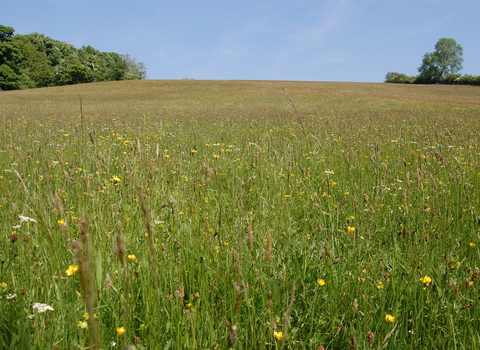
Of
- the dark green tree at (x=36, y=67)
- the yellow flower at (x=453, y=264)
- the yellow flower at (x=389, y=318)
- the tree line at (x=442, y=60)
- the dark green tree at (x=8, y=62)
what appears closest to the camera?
the yellow flower at (x=389, y=318)

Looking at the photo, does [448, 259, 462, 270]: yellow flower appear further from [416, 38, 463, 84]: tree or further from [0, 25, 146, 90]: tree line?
[416, 38, 463, 84]: tree

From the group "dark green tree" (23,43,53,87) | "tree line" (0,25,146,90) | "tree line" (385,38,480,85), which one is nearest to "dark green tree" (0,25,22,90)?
"tree line" (0,25,146,90)

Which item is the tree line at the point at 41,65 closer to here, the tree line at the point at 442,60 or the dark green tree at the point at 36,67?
the dark green tree at the point at 36,67

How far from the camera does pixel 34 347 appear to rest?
1232 mm

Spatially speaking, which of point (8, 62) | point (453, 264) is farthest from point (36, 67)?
point (453, 264)

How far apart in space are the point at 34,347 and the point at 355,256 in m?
1.60

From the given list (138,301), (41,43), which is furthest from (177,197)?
(41,43)

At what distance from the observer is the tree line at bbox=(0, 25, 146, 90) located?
170 ft

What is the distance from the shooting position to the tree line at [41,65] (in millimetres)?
51906

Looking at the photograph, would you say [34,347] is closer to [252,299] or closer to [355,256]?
[252,299]

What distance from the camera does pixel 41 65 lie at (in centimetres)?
6034

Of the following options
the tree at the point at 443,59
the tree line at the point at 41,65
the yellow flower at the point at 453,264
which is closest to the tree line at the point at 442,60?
the tree at the point at 443,59

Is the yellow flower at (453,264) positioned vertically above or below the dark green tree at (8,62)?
below

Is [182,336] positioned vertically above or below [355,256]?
below
